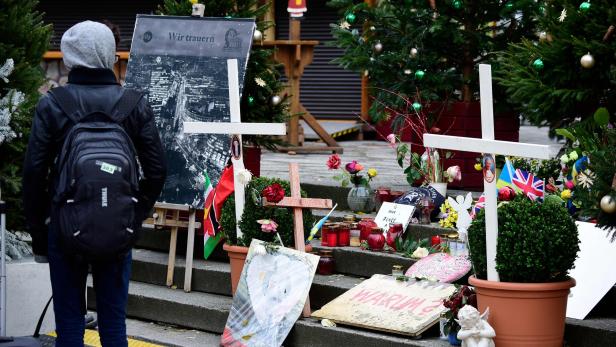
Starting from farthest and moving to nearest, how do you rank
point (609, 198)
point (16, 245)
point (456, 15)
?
1. point (456, 15)
2. point (16, 245)
3. point (609, 198)

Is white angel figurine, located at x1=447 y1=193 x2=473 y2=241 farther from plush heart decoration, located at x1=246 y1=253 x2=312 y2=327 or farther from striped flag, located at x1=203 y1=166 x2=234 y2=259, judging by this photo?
striped flag, located at x1=203 y1=166 x2=234 y2=259

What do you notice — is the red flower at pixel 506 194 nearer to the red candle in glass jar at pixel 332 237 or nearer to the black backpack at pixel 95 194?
the red candle in glass jar at pixel 332 237

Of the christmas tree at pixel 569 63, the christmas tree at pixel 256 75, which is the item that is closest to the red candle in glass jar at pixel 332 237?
the christmas tree at pixel 256 75

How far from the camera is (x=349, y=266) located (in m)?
7.92

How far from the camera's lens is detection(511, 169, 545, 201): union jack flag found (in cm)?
749

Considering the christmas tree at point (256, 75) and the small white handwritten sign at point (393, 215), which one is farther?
the christmas tree at point (256, 75)

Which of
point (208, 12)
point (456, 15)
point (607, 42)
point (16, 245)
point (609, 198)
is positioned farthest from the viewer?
point (456, 15)

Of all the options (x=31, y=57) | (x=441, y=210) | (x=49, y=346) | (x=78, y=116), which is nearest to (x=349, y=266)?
(x=441, y=210)

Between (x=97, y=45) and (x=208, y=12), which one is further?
(x=208, y=12)

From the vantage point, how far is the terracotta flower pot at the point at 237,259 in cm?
739

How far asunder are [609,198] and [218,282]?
3651mm

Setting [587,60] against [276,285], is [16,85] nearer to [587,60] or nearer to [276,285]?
[276,285]

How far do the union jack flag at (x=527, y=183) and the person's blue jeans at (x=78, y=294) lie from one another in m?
3.18

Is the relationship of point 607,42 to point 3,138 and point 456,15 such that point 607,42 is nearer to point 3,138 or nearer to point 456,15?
point 456,15
